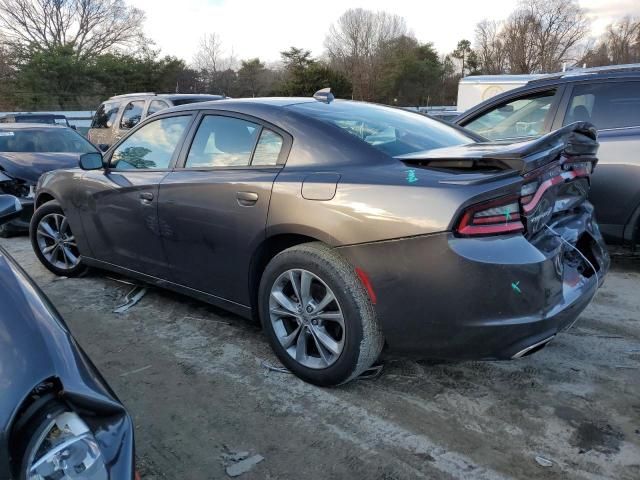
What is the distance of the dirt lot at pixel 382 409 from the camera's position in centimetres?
232

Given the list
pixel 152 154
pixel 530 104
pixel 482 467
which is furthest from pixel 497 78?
pixel 482 467

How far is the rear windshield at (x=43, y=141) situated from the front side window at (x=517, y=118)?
5790 millimetres

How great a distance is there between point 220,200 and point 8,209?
111 cm

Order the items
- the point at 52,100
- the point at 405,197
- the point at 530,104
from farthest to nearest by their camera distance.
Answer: the point at 52,100 < the point at 530,104 < the point at 405,197

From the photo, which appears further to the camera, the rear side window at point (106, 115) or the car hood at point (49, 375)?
the rear side window at point (106, 115)

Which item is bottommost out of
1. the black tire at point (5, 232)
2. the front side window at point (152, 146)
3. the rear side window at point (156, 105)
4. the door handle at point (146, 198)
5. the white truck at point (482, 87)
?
the black tire at point (5, 232)

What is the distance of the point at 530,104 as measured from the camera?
5180mm

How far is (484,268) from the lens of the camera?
2.30m

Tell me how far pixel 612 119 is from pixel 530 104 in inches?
29.6

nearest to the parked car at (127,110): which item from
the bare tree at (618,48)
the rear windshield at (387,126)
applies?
the rear windshield at (387,126)

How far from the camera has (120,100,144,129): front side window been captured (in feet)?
34.7

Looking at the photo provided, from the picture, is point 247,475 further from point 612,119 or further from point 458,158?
point 612,119

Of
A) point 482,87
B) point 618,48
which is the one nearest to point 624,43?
point 618,48

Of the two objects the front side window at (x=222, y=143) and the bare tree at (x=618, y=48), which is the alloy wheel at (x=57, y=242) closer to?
the front side window at (x=222, y=143)
